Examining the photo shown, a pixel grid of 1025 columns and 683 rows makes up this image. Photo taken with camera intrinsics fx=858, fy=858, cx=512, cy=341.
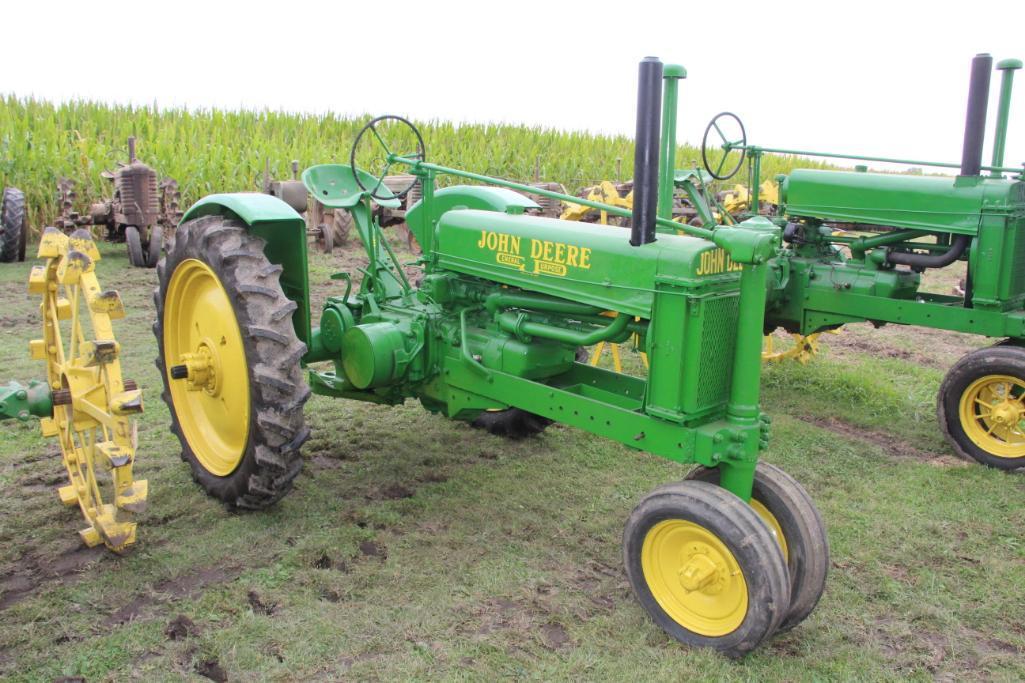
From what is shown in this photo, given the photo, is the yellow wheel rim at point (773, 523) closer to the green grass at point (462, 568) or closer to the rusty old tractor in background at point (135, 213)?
the green grass at point (462, 568)

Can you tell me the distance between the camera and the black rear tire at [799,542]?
114 inches

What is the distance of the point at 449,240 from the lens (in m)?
3.90

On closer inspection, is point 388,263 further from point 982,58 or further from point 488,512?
point 982,58

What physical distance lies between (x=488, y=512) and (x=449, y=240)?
125cm

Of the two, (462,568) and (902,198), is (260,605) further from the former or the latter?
(902,198)

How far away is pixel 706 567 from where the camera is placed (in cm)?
280

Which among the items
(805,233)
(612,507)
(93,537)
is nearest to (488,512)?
(612,507)

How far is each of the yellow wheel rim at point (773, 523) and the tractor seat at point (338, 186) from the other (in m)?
2.20

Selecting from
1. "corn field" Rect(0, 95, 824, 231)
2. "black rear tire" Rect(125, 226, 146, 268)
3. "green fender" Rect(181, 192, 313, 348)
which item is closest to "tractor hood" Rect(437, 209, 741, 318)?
"green fender" Rect(181, 192, 313, 348)

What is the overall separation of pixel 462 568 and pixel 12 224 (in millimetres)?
8339

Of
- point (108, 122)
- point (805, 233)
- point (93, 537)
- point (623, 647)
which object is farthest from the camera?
point (108, 122)

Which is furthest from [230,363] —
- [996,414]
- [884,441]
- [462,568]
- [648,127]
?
[996,414]

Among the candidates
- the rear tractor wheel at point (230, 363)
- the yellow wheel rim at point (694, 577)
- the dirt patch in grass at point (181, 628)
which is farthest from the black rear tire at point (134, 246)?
the yellow wheel rim at point (694, 577)

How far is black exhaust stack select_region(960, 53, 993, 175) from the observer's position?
4.72 metres
